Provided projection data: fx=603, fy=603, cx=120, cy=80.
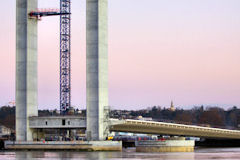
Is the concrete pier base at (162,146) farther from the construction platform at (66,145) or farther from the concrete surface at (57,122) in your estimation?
the concrete surface at (57,122)

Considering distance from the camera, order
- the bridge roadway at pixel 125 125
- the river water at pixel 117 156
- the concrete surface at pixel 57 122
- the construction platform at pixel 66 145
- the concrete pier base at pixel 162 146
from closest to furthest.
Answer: the river water at pixel 117 156 → the construction platform at pixel 66 145 → the concrete pier base at pixel 162 146 → the concrete surface at pixel 57 122 → the bridge roadway at pixel 125 125

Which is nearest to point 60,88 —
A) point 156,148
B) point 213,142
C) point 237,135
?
point 156,148

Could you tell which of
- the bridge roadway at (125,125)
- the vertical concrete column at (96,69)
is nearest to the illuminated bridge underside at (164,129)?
the bridge roadway at (125,125)

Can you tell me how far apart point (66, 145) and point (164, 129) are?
2672cm

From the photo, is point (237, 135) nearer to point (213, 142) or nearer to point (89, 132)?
point (213, 142)

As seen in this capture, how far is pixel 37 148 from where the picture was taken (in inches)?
4035

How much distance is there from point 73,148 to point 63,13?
25.1m

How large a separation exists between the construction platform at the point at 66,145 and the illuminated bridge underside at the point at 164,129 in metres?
5.27

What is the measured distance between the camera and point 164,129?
12100cm

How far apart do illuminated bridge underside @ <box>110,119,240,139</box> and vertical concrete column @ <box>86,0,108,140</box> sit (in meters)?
3.84

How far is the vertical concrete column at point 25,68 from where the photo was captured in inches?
4149

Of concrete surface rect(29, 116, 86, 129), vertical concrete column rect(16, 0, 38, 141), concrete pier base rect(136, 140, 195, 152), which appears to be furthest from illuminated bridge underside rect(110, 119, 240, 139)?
vertical concrete column rect(16, 0, 38, 141)

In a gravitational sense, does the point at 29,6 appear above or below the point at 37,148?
above

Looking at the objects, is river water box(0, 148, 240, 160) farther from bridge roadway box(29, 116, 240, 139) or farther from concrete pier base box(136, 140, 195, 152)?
bridge roadway box(29, 116, 240, 139)
